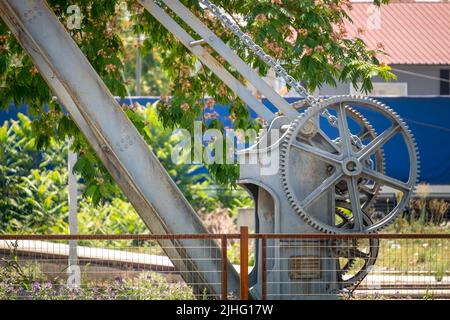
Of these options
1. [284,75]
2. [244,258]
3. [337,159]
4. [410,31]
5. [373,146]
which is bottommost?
[244,258]

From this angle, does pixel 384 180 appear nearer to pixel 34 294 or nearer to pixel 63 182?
pixel 34 294

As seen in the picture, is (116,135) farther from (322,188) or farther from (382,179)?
(382,179)

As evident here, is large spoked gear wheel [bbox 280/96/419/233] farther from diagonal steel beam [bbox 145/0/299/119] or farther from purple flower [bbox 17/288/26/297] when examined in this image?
purple flower [bbox 17/288/26/297]

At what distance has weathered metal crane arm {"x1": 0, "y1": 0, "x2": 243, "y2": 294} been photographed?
38.4ft

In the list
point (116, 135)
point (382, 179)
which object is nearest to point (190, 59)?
point (116, 135)

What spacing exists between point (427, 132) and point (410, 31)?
298 centimetres

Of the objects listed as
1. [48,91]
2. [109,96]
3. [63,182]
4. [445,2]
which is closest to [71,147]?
[48,91]

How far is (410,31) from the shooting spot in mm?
25797

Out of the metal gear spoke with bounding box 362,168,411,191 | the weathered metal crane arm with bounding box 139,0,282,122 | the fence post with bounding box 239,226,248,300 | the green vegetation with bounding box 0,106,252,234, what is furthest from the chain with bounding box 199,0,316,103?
the green vegetation with bounding box 0,106,252,234

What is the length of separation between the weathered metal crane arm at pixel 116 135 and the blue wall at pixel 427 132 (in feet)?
40.7

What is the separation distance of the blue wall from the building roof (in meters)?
1.33

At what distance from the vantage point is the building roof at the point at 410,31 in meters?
23.6

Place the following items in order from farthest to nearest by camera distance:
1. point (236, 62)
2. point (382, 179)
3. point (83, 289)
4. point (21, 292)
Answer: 1. point (236, 62)
2. point (382, 179)
3. point (83, 289)
4. point (21, 292)

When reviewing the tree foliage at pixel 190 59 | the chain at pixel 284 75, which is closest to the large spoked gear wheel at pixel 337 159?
the chain at pixel 284 75
